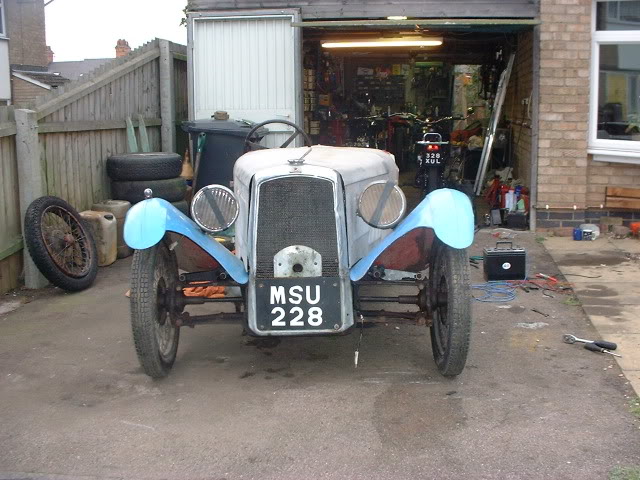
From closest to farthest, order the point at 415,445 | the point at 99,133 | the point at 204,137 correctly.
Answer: the point at 415,445 < the point at 99,133 < the point at 204,137

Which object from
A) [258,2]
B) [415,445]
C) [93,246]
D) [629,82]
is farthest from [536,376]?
[258,2]

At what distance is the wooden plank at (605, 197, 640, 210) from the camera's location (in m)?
9.02

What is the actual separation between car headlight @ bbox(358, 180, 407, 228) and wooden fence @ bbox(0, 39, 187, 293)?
12.1ft

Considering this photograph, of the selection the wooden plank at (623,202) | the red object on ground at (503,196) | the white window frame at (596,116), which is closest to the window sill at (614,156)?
the white window frame at (596,116)

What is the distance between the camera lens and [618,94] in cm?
930

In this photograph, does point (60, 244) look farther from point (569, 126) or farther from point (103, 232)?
point (569, 126)

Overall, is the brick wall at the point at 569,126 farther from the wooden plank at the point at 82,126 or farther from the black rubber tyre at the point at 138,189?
the wooden plank at the point at 82,126

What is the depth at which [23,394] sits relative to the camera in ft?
15.0

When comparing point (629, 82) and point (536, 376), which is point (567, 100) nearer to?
point (629, 82)

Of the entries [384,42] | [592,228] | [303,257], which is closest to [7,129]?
[303,257]

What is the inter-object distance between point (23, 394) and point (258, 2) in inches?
262

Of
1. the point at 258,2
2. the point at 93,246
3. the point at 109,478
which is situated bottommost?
the point at 109,478

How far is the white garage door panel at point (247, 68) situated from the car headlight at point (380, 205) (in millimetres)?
5377

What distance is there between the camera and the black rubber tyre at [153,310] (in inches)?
174
